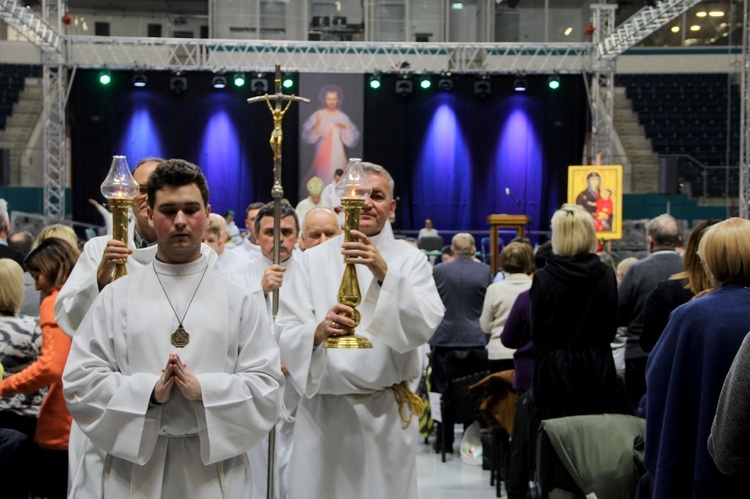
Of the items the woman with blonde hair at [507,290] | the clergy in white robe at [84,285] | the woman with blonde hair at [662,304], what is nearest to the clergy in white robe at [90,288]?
the clergy in white robe at [84,285]

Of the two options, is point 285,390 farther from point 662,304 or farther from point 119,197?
point 119,197

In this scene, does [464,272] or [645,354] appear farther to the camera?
[464,272]

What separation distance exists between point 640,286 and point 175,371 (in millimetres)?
3833

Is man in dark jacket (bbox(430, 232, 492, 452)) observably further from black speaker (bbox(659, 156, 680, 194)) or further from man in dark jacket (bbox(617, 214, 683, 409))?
black speaker (bbox(659, 156, 680, 194))

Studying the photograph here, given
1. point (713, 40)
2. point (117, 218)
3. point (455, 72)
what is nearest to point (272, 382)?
point (117, 218)

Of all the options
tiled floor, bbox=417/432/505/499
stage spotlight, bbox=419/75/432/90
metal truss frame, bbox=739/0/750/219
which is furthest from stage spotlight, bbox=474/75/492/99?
tiled floor, bbox=417/432/505/499

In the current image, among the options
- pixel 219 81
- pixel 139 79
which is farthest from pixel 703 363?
pixel 139 79

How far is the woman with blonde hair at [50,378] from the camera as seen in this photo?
4828mm

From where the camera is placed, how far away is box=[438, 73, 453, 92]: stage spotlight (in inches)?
770

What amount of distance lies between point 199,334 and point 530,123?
60.1ft

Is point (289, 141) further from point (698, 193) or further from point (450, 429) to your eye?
point (450, 429)

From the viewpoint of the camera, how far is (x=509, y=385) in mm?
7215

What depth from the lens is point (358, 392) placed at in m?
4.27

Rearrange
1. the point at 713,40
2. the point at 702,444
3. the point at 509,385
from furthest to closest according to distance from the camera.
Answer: the point at 713,40 < the point at 509,385 < the point at 702,444
